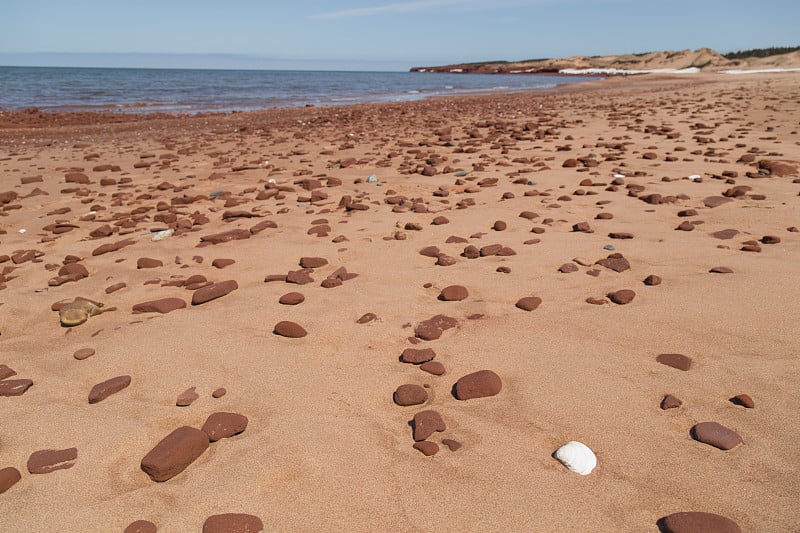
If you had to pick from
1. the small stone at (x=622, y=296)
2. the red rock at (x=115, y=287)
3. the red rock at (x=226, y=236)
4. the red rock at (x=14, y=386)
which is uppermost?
the small stone at (x=622, y=296)

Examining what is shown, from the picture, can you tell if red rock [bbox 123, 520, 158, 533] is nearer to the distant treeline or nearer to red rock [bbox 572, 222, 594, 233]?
red rock [bbox 572, 222, 594, 233]

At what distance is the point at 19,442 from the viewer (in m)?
1.93

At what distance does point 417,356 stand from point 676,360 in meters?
1.12

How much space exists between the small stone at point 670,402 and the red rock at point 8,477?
2311 millimetres

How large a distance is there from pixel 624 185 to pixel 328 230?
3.21 meters

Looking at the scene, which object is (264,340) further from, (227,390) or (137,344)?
(137,344)

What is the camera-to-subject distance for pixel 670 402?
6.32ft

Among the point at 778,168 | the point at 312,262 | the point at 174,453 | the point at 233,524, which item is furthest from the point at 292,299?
the point at 778,168

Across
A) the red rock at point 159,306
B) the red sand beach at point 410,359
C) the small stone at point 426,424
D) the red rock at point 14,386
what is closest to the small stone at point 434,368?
the red sand beach at point 410,359

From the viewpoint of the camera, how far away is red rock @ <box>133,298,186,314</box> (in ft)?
9.86

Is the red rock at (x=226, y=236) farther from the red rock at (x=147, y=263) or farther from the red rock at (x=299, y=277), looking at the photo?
the red rock at (x=299, y=277)

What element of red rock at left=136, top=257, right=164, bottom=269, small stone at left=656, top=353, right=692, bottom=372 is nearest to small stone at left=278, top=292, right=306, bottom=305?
red rock at left=136, top=257, right=164, bottom=269

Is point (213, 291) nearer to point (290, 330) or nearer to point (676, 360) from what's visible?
point (290, 330)

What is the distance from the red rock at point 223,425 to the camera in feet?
6.28
